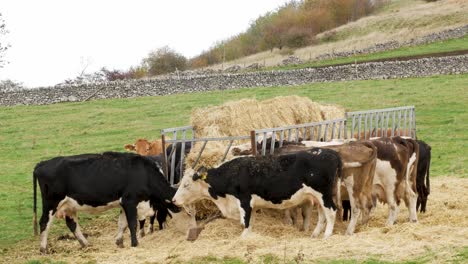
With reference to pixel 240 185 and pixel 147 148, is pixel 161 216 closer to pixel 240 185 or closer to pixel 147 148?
pixel 240 185

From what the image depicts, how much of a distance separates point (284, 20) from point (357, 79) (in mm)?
43216

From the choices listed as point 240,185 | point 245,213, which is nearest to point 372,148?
point 240,185

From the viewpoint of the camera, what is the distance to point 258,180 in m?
13.4

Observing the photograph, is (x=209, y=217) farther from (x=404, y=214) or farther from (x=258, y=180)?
(x=404, y=214)

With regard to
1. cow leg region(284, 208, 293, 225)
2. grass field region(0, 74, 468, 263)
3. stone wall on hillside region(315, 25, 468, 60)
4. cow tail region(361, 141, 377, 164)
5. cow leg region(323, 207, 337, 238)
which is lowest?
grass field region(0, 74, 468, 263)

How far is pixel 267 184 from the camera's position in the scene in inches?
523

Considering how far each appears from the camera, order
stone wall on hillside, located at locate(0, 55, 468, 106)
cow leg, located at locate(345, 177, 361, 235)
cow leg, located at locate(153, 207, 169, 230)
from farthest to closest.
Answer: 1. stone wall on hillside, located at locate(0, 55, 468, 106)
2. cow leg, located at locate(153, 207, 169, 230)
3. cow leg, located at locate(345, 177, 361, 235)

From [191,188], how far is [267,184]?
4.82ft

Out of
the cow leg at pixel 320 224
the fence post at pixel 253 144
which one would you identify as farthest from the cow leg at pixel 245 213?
the fence post at pixel 253 144

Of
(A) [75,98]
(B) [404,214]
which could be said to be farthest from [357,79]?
(B) [404,214]

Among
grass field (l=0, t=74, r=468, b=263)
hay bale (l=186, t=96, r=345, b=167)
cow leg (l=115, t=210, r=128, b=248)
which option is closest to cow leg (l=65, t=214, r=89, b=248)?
cow leg (l=115, t=210, r=128, b=248)

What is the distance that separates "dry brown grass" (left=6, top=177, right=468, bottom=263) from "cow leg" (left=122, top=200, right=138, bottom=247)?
0.21m

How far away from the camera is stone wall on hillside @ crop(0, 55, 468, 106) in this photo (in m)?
41.8

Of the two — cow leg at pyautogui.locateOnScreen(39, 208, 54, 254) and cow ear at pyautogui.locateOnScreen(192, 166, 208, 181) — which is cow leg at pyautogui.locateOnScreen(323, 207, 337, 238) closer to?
cow ear at pyautogui.locateOnScreen(192, 166, 208, 181)
